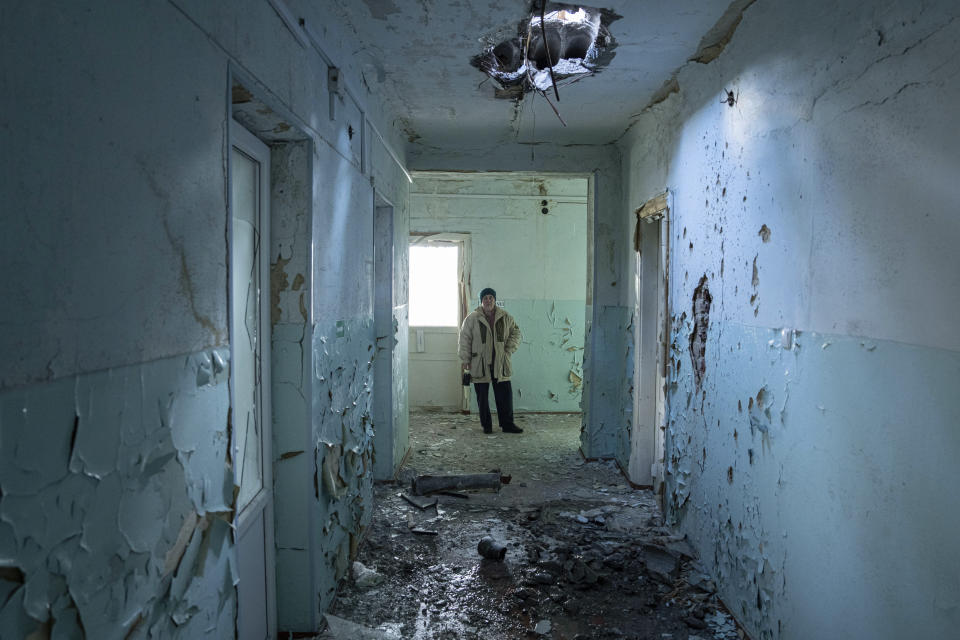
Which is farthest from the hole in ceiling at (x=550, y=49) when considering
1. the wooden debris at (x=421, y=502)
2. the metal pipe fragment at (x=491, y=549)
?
the wooden debris at (x=421, y=502)

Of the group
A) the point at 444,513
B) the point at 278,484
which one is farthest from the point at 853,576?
the point at 444,513

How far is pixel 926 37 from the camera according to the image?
1.38 m

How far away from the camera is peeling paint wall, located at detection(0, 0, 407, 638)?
799 millimetres

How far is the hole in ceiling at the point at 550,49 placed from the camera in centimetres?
254

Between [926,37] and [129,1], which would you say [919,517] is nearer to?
[926,37]

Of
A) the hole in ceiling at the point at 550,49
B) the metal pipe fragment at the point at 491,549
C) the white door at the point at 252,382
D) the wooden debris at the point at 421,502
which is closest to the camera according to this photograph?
the white door at the point at 252,382

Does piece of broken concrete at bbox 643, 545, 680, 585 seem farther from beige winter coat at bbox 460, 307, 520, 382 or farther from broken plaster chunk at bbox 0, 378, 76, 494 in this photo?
beige winter coat at bbox 460, 307, 520, 382

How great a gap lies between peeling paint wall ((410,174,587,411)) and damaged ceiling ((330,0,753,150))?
1.97 metres

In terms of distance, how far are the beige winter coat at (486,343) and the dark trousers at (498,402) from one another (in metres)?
0.09

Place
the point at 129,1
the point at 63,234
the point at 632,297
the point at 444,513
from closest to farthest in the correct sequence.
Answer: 1. the point at 63,234
2. the point at 129,1
3. the point at 444,513
4. the point at 632,297

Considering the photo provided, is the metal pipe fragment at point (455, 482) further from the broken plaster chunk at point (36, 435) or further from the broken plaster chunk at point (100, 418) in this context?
the broken plaster chunk at point (36, 435)

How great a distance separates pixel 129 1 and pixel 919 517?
2.10 meters

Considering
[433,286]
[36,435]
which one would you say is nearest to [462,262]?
[433,286]

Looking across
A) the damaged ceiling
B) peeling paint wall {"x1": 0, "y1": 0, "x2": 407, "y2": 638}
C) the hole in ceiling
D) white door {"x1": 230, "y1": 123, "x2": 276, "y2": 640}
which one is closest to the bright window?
the damaged ceiling
